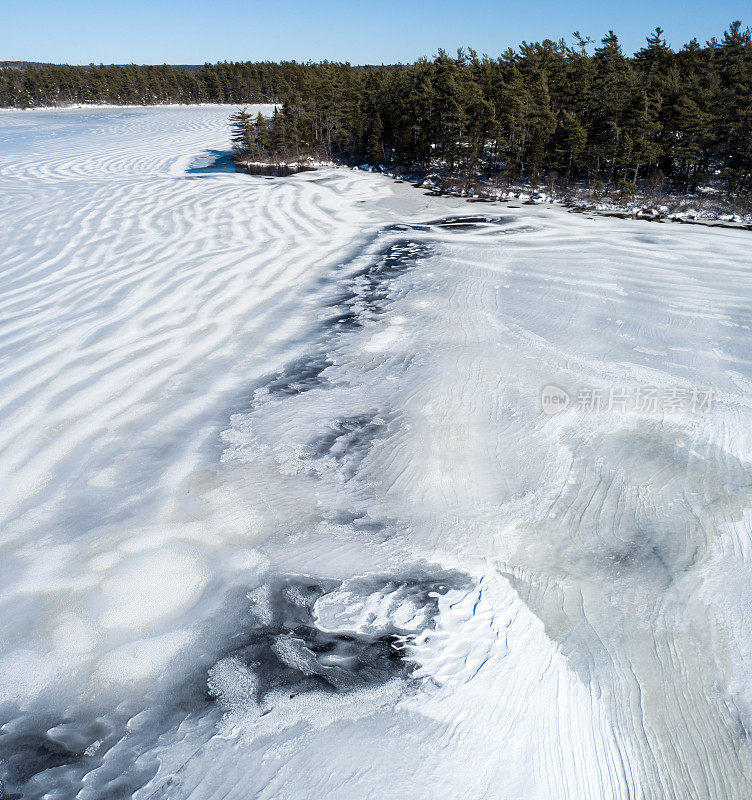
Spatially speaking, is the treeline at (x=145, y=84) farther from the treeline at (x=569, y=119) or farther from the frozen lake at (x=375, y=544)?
the frozen lake at (x=375, y=544)

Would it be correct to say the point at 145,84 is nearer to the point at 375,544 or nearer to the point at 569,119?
the point at 569,119

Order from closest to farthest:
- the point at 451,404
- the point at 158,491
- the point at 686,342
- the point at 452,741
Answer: the point at 452,741 < the point at 158,491 < the point at 451,404 < the point at 686,342

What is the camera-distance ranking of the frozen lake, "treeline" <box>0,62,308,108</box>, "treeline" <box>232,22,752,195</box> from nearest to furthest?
the frozen lake, "treeline" <box>232,22,752,195</box>, "treeline" <box>0,62,308,108</box>

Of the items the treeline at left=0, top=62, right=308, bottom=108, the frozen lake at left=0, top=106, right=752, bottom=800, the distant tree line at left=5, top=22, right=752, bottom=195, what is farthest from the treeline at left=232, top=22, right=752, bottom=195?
the treeline at left=0, top=62, right=308, bottom=108

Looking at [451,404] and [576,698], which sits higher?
[451,404]

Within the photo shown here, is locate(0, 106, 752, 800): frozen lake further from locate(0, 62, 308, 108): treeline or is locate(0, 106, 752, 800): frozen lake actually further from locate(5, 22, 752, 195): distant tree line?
locate(0, 62, 308, 108): treeline

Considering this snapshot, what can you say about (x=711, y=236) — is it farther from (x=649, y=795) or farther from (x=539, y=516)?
(x=649, y=795)

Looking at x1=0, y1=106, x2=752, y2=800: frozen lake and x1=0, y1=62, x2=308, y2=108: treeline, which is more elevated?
x1=0, y1=62, x2=308, y2=108: treeline

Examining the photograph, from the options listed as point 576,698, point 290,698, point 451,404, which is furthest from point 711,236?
point 290,698
